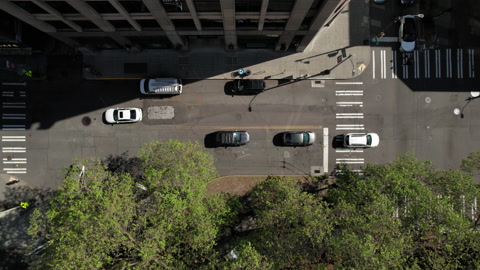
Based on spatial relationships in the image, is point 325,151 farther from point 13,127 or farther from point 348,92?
point 13,127

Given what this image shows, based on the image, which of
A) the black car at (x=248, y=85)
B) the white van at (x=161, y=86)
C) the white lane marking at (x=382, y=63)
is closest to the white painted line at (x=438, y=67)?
the white lane marking at (x=382, y=63)

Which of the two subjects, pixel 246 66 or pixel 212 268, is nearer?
pixel 212 268

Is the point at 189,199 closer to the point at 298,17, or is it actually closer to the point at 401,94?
the point at 298,17

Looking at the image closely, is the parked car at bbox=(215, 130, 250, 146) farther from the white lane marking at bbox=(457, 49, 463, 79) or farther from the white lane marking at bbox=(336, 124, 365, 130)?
the white lane marking at bbox=(457, 49, 463, 79)

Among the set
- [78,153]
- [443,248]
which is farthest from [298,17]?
[78,153]

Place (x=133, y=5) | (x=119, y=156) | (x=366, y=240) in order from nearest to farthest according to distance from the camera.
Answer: (x=366, y=240)
(x=133, y=5)
(x=119, y=156)

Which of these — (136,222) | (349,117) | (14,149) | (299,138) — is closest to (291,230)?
(299,138)

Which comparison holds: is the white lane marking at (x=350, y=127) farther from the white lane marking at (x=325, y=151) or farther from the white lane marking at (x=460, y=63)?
the white lane marking at (x=460, y=63)
